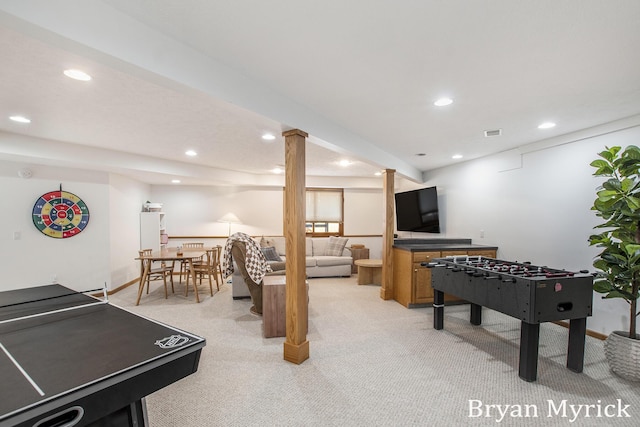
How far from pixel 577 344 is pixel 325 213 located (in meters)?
5.65

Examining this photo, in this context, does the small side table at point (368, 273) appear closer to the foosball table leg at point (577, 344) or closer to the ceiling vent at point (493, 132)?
the ceiling vent at point (493, 132)

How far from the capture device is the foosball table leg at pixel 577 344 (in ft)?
8.35

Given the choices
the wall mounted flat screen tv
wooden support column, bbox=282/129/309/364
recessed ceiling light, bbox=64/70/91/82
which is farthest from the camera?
the wall mounted flat screen tv

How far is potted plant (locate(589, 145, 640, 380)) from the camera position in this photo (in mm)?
2445

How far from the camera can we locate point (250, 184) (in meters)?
6.95

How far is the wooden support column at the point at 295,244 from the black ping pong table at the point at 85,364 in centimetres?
137

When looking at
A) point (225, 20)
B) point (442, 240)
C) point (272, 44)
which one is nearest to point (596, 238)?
point (442, 240)

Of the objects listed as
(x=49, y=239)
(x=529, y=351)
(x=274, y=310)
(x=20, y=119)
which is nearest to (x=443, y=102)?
(x=529, y=351)

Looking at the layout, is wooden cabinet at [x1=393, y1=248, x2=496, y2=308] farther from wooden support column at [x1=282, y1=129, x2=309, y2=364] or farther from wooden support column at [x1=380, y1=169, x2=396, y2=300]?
wooden support column at [x1=282, y1=129, x2=309, y2=364]

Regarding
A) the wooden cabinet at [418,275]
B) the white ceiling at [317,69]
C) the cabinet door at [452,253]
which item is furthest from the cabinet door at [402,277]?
the white ceiling at [317,69]

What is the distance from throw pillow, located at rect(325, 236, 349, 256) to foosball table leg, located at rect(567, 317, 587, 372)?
4684 mm

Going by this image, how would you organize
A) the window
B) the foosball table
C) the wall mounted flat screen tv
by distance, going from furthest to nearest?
the window, the wall mounted flat screen tv, the foosball table

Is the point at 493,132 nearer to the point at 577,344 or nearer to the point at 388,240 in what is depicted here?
the point at 388,240

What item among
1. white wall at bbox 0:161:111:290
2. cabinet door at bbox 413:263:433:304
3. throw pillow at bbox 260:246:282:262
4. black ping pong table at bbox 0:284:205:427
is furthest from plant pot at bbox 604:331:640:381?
white wall at bbox 0:161:111:290
